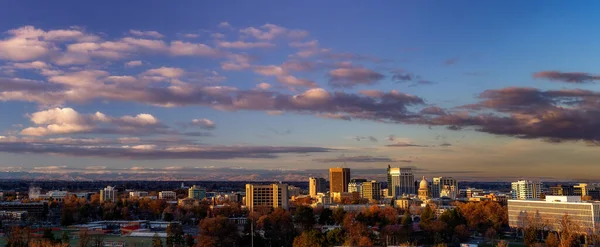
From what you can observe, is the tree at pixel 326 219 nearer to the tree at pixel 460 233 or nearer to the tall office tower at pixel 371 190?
the tree at pixel 460 233

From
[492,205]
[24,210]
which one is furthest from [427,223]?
[24,210]

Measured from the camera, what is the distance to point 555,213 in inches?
2800

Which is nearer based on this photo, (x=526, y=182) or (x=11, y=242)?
(x=11, y=242)

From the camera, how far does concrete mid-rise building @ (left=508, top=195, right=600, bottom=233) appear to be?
2596 inches

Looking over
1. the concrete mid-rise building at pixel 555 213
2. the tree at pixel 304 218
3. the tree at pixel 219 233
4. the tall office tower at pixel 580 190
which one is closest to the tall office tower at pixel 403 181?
the tall office tower at pixel 580 190

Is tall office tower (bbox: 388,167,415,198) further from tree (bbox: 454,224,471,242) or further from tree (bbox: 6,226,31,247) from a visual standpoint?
tree (bbox: 6,226,31,247)

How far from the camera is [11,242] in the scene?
49.5 m

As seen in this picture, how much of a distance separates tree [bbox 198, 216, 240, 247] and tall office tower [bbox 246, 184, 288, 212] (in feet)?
195

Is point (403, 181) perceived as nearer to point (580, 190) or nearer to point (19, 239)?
point (580, 190)

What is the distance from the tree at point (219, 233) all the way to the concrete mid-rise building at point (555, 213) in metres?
33.9

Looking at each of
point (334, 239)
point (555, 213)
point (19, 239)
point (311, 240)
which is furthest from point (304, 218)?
point (19, 239)

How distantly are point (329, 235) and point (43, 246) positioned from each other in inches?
853

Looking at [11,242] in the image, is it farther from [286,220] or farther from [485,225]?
[485,225]

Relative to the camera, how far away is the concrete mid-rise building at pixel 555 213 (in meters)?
65.9
